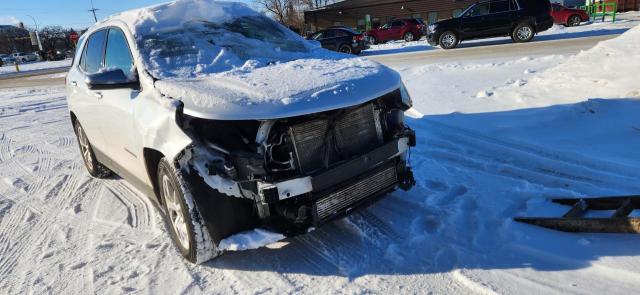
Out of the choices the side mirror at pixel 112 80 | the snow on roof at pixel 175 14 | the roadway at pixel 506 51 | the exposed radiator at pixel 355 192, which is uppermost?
the snow on roof at pixel 175 14

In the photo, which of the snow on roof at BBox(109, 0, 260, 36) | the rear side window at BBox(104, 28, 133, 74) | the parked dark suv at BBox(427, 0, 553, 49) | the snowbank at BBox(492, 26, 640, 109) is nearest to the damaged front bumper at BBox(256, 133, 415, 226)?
the rear side window at BBox(104, 28, 133, 74)

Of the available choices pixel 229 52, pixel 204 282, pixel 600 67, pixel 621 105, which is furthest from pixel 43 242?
pixel 600 67

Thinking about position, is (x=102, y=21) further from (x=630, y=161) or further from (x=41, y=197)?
(x=630, y=161)

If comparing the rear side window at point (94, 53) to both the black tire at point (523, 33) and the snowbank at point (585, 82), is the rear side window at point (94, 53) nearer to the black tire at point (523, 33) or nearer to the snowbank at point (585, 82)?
the snowbank at point (585, 82)

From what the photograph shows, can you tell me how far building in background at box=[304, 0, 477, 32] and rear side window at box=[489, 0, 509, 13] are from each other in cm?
3396

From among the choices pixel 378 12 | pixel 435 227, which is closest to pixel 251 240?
pixel 435 227

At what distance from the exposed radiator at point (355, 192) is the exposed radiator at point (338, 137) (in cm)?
20

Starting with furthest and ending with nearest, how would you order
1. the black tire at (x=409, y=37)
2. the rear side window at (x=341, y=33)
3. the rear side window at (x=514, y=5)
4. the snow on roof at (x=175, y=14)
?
the black tire at (x=409, y=37), the rear side window at (x=341, y=33), the rear side window at (x=514, y=5), the snow on roof at (x=175, y=14)

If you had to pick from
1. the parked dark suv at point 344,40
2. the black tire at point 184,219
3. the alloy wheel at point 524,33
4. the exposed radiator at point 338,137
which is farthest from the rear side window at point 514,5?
the black tire at point 184,219

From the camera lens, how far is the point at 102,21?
480cm

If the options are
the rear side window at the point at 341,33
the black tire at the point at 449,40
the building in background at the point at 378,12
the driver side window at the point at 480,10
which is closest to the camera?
the driver side window at the point at 480,10

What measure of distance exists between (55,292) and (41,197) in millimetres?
2409

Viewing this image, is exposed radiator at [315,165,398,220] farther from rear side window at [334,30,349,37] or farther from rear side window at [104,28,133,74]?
rear side window at [334,30,349,37]

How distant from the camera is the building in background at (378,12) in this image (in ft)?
170
